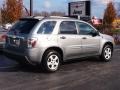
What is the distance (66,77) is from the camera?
9250 millimetres

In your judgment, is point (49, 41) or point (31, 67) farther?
point (31, 67)

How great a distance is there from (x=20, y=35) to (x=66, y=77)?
191 centimetres

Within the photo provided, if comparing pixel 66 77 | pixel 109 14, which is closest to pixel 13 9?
pixel 109 14

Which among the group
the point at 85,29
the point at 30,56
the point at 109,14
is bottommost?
the point at 30,56

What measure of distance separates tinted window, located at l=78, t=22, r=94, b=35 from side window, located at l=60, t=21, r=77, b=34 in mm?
291

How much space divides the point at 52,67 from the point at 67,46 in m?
0.88

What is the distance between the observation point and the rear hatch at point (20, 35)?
9.63m

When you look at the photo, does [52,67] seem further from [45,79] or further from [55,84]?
[55,84]

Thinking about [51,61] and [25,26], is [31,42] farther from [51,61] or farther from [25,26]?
[51,61]

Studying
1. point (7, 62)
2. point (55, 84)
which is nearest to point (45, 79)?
point (55, 84)

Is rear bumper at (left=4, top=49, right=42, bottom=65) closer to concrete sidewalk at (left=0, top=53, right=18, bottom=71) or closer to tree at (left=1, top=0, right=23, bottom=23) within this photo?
concrete sidewalk at (left=0, top=53, right=18, bottom=71)

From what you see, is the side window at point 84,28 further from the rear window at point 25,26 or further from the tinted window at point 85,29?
the rear window at point 25,26

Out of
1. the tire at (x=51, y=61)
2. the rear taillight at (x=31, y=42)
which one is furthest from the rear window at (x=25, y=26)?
the tire at (x=51, y=61)

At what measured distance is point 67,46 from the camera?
10352 mm
